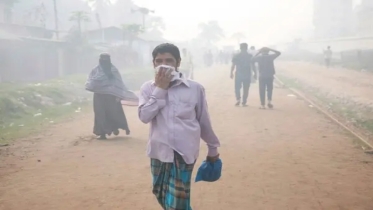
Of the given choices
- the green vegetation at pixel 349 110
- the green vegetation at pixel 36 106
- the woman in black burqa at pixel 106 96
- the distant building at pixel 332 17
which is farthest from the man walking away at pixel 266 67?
the distant building at pixel 332 17

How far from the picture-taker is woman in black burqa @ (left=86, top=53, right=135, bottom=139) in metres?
7.90

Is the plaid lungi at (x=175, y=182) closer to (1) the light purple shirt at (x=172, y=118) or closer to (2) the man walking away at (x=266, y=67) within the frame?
(1) the light purple shirt at (x=172, y=118)

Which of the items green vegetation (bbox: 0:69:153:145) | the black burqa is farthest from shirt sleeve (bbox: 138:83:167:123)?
green vegetation (bbox: 0:69:153:145)

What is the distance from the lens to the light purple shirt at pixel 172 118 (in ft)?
9.29

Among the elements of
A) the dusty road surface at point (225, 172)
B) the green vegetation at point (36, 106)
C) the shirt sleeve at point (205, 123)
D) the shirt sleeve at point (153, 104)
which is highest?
the shirt sleeve at point (153, 104)

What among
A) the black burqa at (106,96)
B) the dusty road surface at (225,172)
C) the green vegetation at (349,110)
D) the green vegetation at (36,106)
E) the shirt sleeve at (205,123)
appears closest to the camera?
the shirt sleeve at (205,123)

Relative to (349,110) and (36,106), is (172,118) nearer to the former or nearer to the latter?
(349,110)

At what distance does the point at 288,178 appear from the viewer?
5402mm

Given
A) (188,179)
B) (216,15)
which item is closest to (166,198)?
(188,179)

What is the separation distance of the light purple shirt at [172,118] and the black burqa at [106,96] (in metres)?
5.09

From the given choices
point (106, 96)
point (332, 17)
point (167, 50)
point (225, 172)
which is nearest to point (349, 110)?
point (106, 96)

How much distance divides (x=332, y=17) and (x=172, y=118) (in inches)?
2981

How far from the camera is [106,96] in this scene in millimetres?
8188

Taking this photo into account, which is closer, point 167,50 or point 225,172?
point 167,50
